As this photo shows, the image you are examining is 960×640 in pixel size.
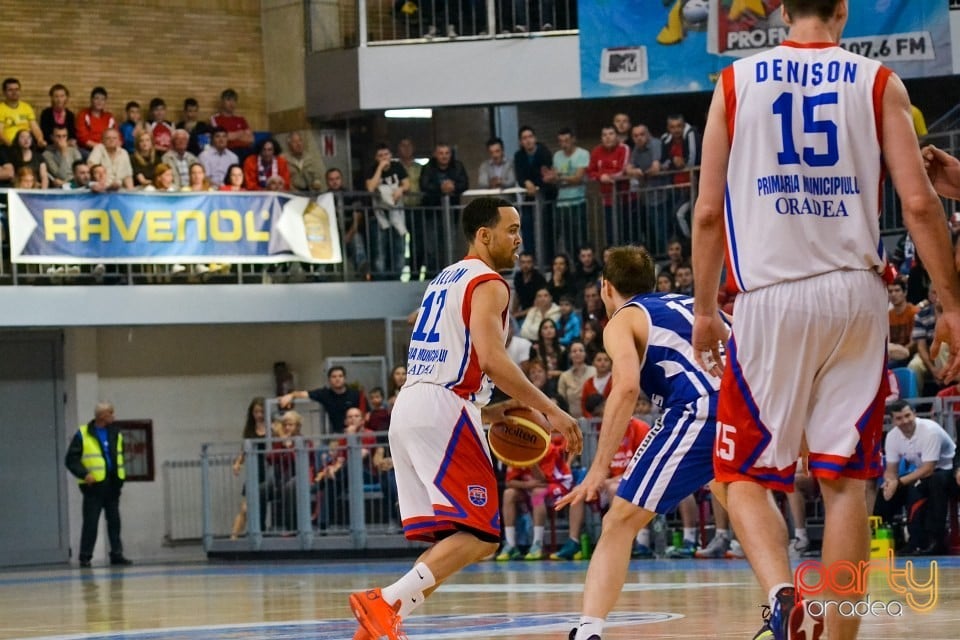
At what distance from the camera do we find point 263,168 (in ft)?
78.7

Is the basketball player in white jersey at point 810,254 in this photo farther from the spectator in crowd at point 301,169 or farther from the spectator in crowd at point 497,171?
the spectator in crowd at point 301,169

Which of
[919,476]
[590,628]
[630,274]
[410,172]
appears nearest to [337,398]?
[410,172]

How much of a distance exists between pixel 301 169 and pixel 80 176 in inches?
132

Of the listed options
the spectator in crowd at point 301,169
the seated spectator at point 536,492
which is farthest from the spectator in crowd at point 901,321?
the spectator in crowd at point 301,169

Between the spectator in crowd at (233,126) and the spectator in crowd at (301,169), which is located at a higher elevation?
the spectator in crowd at (233,126)

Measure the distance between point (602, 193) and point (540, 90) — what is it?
217 centimetres

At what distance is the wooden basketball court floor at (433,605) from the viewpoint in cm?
927

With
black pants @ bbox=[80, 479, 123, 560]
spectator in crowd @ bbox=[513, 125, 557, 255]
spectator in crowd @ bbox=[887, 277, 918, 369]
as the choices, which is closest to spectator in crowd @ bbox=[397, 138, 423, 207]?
spectator in crowd @ bbox=[513, 125, 557, 255]

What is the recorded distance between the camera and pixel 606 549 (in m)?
7.33

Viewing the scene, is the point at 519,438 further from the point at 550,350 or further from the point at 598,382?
the point at 550,350

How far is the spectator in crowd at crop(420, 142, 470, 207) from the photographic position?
79.1 feet

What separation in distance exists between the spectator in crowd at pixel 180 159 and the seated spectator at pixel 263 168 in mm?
753

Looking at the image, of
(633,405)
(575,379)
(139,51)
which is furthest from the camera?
(139,51)

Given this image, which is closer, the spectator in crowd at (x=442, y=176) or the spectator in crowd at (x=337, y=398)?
the spectator in crowd at (x=337, y=398)
